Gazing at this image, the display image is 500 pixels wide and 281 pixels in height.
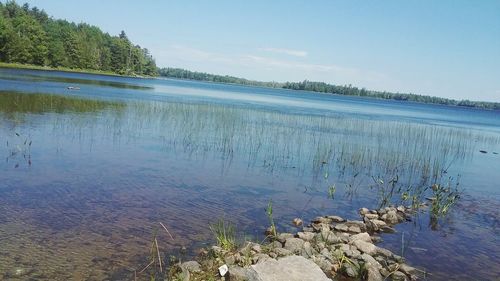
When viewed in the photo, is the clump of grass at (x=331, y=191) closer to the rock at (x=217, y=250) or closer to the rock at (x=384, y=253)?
the rock at (x=384, y=253)

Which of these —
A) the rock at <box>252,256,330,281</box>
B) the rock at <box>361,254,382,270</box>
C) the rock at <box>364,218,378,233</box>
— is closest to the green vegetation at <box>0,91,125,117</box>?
the rock at <box>364,218,378,233</box>

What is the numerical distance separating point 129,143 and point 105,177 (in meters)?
6.78

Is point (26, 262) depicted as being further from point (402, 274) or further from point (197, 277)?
point (402, 274)

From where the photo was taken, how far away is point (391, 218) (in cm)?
1323

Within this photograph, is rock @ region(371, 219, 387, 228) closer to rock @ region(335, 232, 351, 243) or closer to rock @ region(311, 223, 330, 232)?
rock @ region(335, 232, 351, 243)

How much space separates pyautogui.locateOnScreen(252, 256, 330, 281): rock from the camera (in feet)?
23.8

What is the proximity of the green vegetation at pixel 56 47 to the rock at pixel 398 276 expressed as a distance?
87.9m

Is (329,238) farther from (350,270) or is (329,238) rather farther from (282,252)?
(282,252)

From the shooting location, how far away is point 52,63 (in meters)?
101

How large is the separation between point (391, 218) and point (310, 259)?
5426 mm

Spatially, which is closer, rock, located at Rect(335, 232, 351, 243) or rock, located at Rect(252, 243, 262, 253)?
rock, located at Rect(252, 243, 262, 253)

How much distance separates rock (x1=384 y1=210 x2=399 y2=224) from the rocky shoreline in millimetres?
1045

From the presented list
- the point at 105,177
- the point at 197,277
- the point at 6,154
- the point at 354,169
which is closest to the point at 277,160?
the point at 354,169

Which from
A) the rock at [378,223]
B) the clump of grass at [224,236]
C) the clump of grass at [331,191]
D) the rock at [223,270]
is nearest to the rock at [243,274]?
the rock at [223,270]
